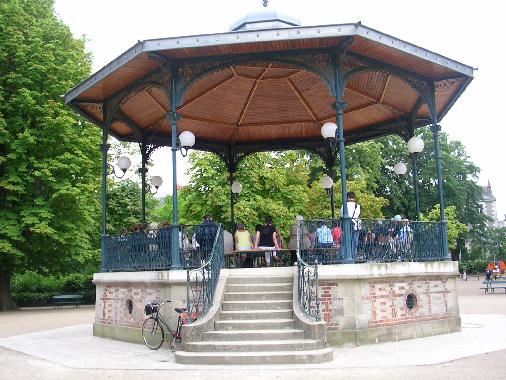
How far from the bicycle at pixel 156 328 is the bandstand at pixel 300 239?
336mm

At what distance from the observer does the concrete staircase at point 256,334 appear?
8867 millimetres

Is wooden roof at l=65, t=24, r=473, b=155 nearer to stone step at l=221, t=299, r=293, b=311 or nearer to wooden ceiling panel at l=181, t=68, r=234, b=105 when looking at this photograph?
wooden ceiling panel at l=181, t=68, r=234, b=105

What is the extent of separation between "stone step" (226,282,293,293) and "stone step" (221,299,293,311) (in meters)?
0.44

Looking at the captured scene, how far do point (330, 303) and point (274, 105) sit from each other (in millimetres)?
7435

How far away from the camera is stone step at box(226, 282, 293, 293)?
1094cm

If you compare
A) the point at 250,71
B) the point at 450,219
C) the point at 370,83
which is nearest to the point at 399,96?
the point at 370,83

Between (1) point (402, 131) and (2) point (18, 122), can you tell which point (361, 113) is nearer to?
(1) point (402, 131)

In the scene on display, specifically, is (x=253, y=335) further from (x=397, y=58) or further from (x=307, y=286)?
(x=397, y=58)

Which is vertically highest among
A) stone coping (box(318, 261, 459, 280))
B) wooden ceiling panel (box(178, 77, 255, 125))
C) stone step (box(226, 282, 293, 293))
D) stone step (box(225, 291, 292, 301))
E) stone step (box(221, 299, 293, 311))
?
wooden ceiling panel (box(178, 77, 255, 125))

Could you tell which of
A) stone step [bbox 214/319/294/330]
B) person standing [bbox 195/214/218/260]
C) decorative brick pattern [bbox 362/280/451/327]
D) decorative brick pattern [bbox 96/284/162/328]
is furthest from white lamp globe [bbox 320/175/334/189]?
stone step [bbox 214/319/294/330]

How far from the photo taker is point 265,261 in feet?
47.8

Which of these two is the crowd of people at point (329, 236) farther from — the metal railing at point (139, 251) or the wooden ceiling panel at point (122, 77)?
the wooden ceiling panel at point (122, 77)

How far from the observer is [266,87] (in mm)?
15289

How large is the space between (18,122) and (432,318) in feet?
61.0
